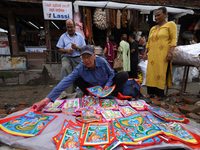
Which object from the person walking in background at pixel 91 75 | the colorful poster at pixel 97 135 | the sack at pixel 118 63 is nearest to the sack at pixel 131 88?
the person walking in background at pixel 91 75

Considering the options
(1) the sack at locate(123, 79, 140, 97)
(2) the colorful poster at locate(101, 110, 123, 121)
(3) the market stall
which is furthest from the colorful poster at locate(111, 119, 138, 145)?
(1) the sack at locate(123, 79, 140, 97)

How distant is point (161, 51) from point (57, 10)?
351 centimetres

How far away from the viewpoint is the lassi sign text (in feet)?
12.4

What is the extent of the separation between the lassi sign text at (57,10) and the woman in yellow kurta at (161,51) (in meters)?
2.86

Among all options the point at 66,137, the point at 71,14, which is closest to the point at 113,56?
the point at 71,14

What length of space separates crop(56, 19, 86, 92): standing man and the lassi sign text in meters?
1.65

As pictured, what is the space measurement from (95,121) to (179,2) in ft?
23.0

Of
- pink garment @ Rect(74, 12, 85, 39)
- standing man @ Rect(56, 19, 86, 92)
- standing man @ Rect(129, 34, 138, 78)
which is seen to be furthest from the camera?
standing man @ Rect(129, 34, 138, 78)

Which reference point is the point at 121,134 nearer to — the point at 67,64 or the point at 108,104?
the point at 108,104

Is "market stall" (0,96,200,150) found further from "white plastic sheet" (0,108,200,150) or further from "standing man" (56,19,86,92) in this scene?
"standing man" (56,19,86,92)

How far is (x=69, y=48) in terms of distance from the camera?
263 cm

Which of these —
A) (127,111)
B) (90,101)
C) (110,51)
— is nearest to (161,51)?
(127,111)

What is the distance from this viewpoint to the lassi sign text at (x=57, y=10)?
378 centimetres

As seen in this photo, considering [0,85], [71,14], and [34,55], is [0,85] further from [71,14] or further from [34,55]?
[71,14]
